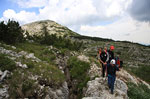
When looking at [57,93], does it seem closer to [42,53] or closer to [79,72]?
[79,72]

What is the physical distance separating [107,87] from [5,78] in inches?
351

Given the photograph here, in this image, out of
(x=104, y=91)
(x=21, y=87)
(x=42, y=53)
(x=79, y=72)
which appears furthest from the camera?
(x=42, y=53)

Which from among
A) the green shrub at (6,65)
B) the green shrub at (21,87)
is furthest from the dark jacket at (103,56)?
the green shrub at (6,65)

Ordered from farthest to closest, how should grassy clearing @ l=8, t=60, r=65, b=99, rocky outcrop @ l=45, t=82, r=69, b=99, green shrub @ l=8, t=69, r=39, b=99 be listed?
rocky outcrop @ l=45, t=82, r=69, b=99, grassy clearing @ l=8, t=60, r=65, b=99, green shrub @ l=8, t=69, r=39, b=99

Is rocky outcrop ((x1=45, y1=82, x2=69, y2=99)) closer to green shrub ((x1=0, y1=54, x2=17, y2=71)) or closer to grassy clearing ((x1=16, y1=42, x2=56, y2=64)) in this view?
green shrub ((x1=0, y1=54, x2=17, y2=71))

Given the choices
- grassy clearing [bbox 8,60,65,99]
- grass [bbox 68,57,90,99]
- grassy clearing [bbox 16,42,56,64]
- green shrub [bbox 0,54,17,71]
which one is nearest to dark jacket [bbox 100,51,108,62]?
grass [bbox 68,57,90,99]

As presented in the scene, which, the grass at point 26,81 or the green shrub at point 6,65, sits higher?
the green shrub at point 6,65

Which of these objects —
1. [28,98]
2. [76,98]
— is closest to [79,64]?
[76,98]

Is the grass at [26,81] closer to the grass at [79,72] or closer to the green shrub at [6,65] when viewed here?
the green shrub at [6,65]

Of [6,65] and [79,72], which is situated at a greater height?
[6,65]

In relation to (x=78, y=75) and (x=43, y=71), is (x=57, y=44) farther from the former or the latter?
(x=43, y=71)

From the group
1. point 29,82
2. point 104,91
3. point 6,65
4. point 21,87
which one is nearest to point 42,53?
point 6,65

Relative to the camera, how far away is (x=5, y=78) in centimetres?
923

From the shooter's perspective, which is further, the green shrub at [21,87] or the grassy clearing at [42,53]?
the grassy clearing at [42,53]
